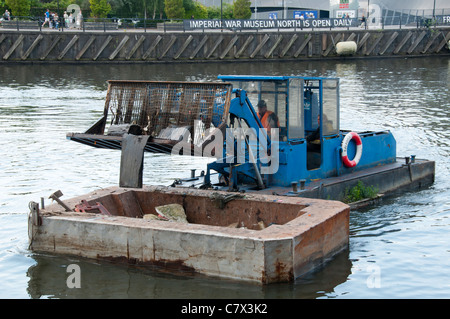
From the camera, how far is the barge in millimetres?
9703

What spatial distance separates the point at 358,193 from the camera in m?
14.1

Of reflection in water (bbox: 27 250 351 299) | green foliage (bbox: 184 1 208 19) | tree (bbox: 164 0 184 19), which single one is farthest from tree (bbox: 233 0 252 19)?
reflection in water (bbox: 27 250 351 299)

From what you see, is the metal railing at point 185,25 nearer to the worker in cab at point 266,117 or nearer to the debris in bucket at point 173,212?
the worker in cab at point 266,117

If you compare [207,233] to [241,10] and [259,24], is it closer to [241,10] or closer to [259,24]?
[259,24]

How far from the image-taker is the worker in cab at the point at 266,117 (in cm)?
1336

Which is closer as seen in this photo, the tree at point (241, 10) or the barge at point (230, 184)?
the barge at point (230, 184)

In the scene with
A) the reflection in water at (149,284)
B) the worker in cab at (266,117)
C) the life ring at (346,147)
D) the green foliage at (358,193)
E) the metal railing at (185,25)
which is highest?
the metal railing at (185,25)

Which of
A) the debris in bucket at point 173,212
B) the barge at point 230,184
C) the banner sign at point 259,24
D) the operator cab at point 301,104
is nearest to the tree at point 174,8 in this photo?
the banner sign at point 259,24

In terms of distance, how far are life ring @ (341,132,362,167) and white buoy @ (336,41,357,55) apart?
116ft

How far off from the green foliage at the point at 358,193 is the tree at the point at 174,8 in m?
47.7

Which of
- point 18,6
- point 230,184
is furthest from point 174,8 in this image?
point 230,184

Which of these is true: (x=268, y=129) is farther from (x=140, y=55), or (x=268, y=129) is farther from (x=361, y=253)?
(x=140, y=55)

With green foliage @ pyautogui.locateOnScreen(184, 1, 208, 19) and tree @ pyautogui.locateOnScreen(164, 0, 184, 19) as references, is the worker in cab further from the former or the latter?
green foliage @ pyautogui.locateOnScreen(184, 1, 208, 19)

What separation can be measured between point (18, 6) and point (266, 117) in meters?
46.0
